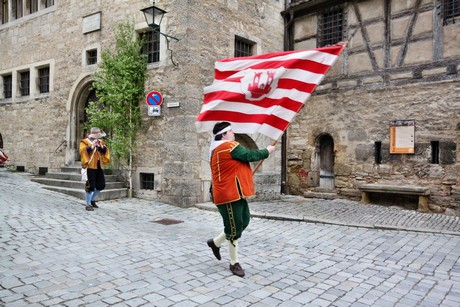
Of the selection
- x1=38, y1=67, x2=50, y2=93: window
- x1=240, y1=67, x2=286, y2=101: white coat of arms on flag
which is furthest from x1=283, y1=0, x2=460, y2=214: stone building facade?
x1=38, y1=67, x2=50, y2=93: window

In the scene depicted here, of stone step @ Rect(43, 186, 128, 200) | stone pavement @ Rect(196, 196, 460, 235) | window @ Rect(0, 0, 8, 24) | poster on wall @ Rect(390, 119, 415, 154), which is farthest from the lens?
window @ Rect(0, 0, 8, 24)

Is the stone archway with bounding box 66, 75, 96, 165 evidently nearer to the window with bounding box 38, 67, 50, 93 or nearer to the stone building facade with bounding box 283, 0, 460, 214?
the window with bounding box 38, 67, 50, 93

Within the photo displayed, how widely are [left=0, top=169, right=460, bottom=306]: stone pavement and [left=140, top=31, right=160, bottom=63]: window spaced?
4.13m

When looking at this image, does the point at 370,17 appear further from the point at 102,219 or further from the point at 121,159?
the point at 102,219

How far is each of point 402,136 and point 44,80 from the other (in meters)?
11.4

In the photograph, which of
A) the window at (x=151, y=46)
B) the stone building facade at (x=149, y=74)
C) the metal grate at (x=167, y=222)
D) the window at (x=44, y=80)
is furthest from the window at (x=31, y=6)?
the metal grate at (x=167, y=222)

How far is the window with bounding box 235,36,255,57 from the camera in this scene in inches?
412

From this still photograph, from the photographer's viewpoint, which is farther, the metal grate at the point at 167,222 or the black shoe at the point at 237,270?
the metal grate at the point at 167,222

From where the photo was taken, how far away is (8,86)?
14.0 m

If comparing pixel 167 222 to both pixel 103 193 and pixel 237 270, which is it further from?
pixel 237 270

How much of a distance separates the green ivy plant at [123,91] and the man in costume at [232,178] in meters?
5.93

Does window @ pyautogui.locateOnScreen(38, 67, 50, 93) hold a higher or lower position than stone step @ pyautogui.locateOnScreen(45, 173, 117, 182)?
higher

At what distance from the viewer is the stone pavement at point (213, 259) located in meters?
3.50

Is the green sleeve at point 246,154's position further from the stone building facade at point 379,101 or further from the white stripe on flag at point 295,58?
the stone building facade at point 379,101
